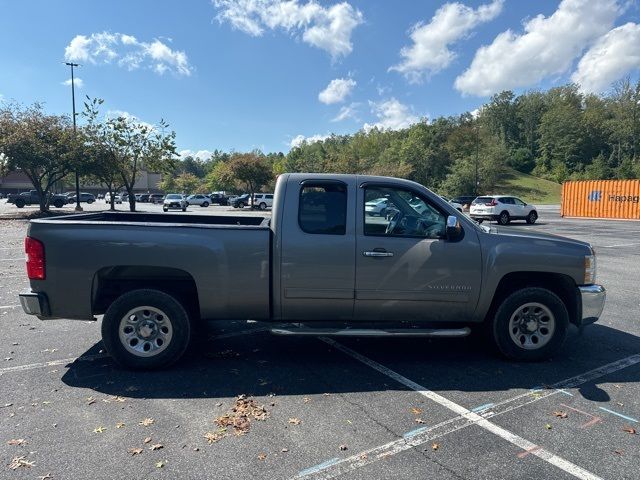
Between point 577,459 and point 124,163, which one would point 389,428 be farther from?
point 124,163

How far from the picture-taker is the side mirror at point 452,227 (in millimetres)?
4297

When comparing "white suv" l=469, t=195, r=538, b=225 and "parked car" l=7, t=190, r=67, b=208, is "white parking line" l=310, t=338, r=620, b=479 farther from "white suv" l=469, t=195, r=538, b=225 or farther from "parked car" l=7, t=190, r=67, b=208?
"parked car" l=7, t=190, r=67, b=208

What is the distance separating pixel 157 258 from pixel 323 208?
1.71 m

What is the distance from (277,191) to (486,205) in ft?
82.4

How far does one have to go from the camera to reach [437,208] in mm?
4590

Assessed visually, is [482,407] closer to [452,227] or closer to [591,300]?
[452,227]

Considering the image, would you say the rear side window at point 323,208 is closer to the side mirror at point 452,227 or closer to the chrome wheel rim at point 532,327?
the side mirror at point 452,227

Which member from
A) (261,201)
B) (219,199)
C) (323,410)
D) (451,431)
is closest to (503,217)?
(451,431)

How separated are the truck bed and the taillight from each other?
5 cm

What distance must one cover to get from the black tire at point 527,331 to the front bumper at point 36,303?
4541 mm

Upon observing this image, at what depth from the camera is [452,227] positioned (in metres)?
4.33

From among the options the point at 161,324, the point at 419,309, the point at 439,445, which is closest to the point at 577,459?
the point at 439,445

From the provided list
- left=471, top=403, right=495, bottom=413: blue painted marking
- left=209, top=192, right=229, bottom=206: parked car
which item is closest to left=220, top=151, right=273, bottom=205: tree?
left=209, top=192, right=229, bottom=206: parked car

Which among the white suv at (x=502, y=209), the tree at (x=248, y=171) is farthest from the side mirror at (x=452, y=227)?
the tree at (x=248, y=171)
